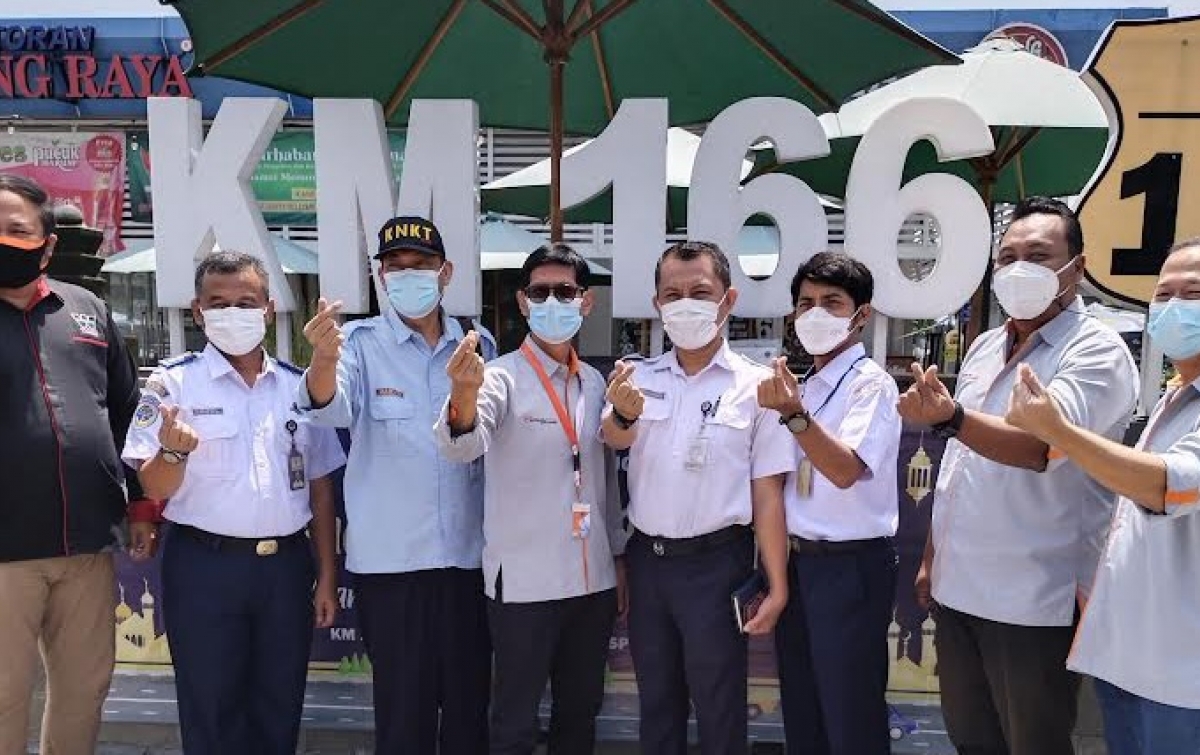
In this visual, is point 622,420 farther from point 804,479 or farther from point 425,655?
point 425,655

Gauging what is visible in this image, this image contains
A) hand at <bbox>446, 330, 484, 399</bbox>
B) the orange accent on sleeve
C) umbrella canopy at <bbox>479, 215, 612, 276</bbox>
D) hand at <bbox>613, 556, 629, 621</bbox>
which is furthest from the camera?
umbrella canopy at <bbox>479, 215, 612, 276</bbox>

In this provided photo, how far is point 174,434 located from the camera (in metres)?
2.24

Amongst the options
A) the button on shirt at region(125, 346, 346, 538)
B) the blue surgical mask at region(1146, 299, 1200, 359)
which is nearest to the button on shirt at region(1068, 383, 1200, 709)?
the blue surgical mask at region(1146, 299, 1200, 359)

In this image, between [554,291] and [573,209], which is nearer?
[554,291]

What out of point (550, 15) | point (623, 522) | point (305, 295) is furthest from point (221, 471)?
point (305, 295)

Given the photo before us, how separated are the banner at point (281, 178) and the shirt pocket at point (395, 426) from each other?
10.1 m

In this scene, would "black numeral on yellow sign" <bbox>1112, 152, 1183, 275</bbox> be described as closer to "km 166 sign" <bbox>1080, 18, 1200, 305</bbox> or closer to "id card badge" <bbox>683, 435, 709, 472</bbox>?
"km 166 sign" <bbox>1080, 18, 1200, 305</bbox>

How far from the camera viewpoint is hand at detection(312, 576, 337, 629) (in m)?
2.72

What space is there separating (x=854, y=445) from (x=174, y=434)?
1.99 m

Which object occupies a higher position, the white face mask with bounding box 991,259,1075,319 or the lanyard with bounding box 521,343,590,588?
the white face mask with bounding box 991,259,1075,319

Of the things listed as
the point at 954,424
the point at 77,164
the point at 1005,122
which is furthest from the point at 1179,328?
the point at 77,164

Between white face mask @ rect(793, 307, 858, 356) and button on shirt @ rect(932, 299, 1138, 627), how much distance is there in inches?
18.7

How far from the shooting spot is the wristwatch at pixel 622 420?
7.44ft

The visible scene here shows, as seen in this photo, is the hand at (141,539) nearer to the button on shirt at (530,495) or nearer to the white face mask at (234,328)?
the white face mask at (234,328)
